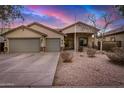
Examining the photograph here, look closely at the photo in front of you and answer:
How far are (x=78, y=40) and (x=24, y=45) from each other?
6.98 meters

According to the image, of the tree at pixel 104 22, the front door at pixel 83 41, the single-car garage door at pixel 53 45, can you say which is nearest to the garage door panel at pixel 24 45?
the single-car garage door at pixel 53 45

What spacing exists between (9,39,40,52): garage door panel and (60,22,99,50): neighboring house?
12.9 feet

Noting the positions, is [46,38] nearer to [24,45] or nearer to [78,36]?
[24,45]

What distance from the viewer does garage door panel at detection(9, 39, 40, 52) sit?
1795cm

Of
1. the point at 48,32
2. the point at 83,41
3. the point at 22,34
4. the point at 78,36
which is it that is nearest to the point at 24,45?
the point at 22,34

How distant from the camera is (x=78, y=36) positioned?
2130 cm

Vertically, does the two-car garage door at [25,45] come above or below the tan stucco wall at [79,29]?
below

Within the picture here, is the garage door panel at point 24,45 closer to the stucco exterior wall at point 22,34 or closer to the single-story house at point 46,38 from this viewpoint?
the single-story house at point 46,38

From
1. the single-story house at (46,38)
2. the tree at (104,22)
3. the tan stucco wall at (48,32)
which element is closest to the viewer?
the tree at (104,22)

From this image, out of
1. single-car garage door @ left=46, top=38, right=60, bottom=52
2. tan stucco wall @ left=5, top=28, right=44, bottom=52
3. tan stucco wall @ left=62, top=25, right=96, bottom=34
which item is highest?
tan stucco wall @ left=62, top=25, right=96, bottom=34

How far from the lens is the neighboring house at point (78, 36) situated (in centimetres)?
2035

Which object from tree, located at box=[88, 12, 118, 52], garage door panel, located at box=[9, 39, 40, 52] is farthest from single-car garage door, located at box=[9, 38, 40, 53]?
tree, located at box=[88, 12, 118, 52]

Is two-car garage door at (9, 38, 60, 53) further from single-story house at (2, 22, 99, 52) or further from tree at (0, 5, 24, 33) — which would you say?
tree at (0, 5, 24, 33)

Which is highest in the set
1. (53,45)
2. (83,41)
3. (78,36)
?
(78,36)
